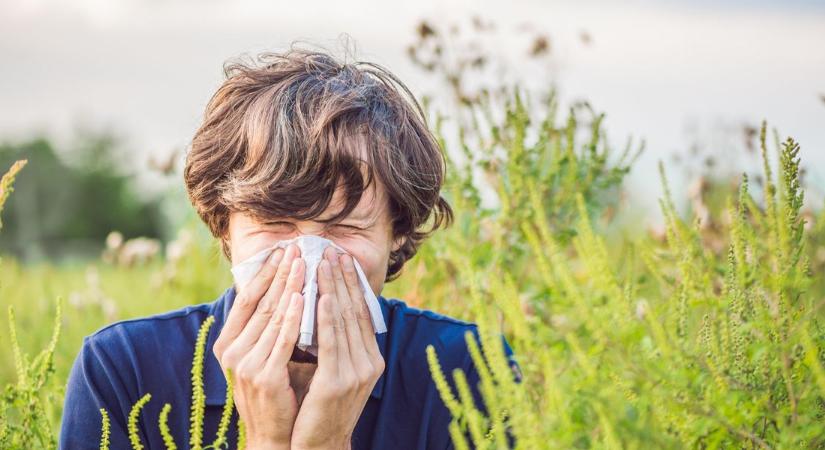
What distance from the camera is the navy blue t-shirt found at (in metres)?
2.16

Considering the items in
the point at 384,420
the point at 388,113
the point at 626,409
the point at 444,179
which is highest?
the point at 388,113

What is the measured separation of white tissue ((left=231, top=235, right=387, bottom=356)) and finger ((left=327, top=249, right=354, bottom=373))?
0.15 ft

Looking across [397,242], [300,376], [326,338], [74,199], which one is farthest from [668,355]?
[74,199]

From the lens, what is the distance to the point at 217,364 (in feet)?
7.29

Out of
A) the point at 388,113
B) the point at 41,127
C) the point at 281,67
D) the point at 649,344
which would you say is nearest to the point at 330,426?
the point at 649,344

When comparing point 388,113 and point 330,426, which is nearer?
point 330,426

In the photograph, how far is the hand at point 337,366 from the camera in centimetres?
198

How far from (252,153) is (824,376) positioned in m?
1.64

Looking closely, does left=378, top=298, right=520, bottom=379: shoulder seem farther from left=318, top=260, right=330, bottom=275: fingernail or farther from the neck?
left=318, top=260, right=330, bottom=275: fingernail

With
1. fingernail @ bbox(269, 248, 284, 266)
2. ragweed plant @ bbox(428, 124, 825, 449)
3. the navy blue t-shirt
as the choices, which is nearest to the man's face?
fingernail @ bbox(269, 248, 284, 266)

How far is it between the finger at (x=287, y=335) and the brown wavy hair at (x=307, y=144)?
0.92 feet

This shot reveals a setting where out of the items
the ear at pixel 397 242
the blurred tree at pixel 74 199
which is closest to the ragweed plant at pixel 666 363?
the ear at pixel 397 242

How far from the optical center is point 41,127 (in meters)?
55.5

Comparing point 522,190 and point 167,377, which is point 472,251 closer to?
point 522,190
